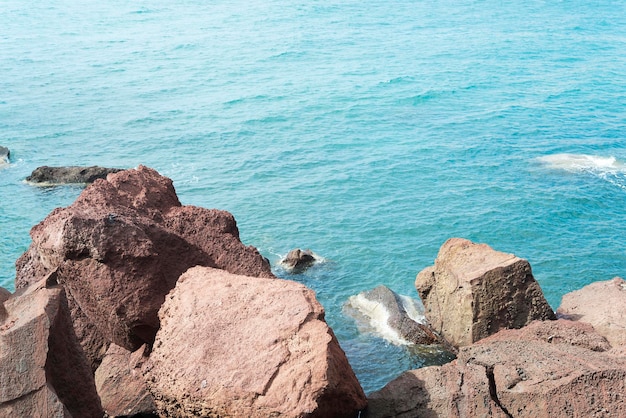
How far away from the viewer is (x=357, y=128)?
108ft

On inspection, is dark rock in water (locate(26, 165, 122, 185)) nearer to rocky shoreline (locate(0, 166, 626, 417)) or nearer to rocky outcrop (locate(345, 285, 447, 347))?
rocky outcrop (locate(345, 285, 447, 347))

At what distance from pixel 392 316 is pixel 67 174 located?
49.1ft

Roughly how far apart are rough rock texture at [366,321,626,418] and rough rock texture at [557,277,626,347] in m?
2.35

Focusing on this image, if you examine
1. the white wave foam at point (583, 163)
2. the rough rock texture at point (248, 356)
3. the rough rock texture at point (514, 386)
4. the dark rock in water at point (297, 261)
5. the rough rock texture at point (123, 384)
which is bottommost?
the white wave foam at point (583, 163)

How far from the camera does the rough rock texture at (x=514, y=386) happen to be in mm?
7383

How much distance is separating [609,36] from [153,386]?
164 ft

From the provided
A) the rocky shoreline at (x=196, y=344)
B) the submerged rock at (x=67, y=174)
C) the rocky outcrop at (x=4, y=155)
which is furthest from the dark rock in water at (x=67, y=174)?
the rocky shoreline at (x=196, y=344)

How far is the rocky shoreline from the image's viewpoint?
6625mm

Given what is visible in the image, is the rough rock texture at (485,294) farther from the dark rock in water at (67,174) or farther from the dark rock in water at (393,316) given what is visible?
the dark rock in water at (67,174)

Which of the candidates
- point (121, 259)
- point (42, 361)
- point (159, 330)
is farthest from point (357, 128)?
point (42, 361)

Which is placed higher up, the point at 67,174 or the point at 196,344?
the point at 196,344

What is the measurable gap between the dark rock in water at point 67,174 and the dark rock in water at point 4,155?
10.3 feet

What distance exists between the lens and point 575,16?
2206 inches

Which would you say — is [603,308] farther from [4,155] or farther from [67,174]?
[4,155]
